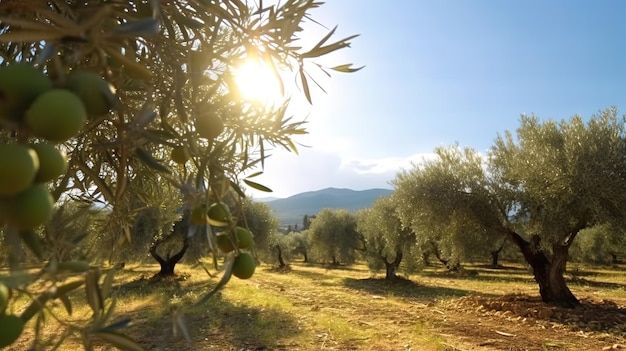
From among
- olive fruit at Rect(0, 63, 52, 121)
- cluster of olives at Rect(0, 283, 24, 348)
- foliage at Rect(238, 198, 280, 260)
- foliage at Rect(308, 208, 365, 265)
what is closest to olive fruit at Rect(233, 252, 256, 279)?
cluster of olives at Rect(0, 283, 24, 348)

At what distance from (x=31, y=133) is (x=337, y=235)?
33102 mm

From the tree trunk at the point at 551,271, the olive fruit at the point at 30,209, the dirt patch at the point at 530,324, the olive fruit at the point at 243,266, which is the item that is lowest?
the dirt patch at the point at 530,324

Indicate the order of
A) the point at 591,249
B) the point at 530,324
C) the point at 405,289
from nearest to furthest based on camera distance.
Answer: the point at 530,324 < the point at 405,289 < the point at 591,249

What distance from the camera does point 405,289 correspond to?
784 inches

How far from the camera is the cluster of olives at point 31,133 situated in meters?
0.50

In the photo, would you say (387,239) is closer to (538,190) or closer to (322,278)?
(322,278)

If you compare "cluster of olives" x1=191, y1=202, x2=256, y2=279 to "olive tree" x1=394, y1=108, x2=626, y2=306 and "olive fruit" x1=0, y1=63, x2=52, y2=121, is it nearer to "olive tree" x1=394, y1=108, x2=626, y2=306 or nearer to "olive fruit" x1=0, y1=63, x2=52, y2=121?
"olive fruit" x1=0, y1=63, x2=52, y2=121

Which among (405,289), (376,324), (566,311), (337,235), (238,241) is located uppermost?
(238,241)

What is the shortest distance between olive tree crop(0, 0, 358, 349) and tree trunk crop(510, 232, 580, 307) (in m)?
12.3

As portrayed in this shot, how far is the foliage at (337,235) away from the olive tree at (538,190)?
64.2ft

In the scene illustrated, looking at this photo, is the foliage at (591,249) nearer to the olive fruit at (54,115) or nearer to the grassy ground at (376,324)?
the grassy ground at (376,324)

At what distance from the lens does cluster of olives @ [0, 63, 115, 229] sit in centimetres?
50

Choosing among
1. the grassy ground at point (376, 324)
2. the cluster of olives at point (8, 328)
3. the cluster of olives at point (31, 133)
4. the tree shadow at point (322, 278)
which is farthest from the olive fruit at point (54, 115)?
the tree shadow at point (322, 278)

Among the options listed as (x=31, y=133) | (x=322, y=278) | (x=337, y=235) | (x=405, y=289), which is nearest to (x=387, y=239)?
(x=405, y=289)
